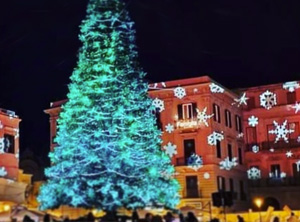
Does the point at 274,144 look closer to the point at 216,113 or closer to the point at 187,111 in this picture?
the point at 216,113

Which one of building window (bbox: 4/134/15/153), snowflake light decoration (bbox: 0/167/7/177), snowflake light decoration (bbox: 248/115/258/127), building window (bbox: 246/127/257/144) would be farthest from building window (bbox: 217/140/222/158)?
snowflake light decoration (bbox: 0/167/7/177)

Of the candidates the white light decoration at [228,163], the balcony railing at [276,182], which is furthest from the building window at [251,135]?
the balcony railing at [276,182]

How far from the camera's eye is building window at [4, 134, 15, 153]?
140 ft

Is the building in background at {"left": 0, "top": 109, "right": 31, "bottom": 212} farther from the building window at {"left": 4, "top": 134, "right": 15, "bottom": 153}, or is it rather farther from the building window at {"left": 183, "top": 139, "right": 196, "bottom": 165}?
the building window at {"left": 183, "top": 139, "right": 196, "bottom": 165}

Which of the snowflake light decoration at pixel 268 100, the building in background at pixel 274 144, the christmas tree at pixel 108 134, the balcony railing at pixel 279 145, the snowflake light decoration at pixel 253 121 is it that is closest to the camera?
the christmas tree at pixel 108 134

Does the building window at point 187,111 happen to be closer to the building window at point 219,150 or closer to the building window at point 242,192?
the building window at point 219,150

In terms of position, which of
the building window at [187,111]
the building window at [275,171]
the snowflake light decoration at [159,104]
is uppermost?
the snowflake light decoration at [159,104]

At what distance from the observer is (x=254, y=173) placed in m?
48.2

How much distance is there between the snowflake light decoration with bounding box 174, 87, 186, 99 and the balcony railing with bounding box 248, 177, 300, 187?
10.4 meters

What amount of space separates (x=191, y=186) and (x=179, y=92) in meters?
7.23

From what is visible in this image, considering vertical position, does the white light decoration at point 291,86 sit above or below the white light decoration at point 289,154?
above

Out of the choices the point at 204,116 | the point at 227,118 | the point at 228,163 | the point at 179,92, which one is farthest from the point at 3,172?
the point at 227,118

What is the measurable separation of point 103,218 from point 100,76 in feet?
24.0

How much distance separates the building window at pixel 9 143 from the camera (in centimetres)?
4266
